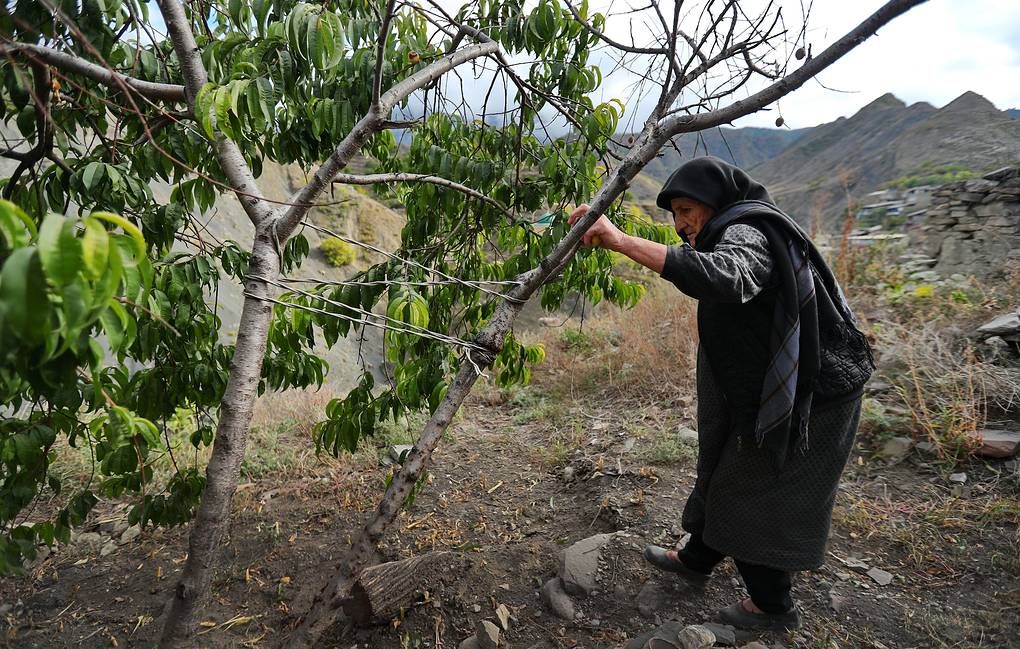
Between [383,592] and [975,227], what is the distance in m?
7.57

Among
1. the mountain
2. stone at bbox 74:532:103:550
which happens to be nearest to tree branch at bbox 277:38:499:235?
Answer: stone at bbox 74:532:103:550

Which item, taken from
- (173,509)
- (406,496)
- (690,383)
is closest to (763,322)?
(406,496)

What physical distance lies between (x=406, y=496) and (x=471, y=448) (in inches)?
95.4

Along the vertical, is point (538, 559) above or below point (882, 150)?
below

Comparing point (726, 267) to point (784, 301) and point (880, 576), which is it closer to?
point (784, 301)

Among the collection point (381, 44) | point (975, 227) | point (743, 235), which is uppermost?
point (975, 227)

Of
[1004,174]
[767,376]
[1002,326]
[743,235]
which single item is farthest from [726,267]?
[1004,174]

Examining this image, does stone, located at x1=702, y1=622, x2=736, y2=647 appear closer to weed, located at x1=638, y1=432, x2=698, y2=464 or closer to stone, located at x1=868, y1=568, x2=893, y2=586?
stone, located at x1=868, y1=568, x2=893, y2=586

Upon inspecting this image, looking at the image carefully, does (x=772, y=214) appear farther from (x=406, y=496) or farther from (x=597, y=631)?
(x=597, y=631)

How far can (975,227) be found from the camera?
655 centimetres

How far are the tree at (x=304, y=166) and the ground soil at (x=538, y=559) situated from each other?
0.84 meters

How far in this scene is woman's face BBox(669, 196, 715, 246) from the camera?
6.57ft

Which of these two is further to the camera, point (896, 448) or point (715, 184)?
point (896, 448)

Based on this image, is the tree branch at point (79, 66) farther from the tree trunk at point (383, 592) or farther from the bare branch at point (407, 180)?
the tree trunk at point (383, 592)
